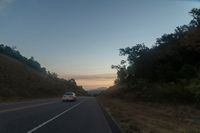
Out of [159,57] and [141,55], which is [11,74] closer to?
[141,55]

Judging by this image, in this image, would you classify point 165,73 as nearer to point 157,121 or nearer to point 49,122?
point 157,121

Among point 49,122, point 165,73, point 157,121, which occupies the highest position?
point 165,73

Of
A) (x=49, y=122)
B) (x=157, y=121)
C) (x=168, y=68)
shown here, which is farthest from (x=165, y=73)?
(x=49, y=122)

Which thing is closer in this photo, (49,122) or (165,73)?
(49,122)

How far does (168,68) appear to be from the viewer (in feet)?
242

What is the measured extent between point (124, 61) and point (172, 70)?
23.0m

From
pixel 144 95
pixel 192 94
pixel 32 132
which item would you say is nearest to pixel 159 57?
pixel 144 95

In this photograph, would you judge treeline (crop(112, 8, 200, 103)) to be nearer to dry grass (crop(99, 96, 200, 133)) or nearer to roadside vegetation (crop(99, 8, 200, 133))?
roadside vegetation (crop(99, 8, 200, 133))

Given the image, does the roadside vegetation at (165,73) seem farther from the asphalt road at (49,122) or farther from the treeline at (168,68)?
the asphalt road at (49,122)

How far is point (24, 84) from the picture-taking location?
112m

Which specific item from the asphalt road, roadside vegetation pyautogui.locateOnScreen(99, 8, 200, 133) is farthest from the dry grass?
roadside vegetation pyautogui.locateOnScreen(99, 8, 200, 133)

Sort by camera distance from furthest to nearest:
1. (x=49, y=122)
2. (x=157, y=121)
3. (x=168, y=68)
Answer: (x=168, y=68)
(x=157, y=121)
(x=49, y=122)

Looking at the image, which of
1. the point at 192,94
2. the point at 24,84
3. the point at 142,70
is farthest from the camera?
the point at 24,84

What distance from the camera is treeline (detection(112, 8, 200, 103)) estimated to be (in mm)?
57594
